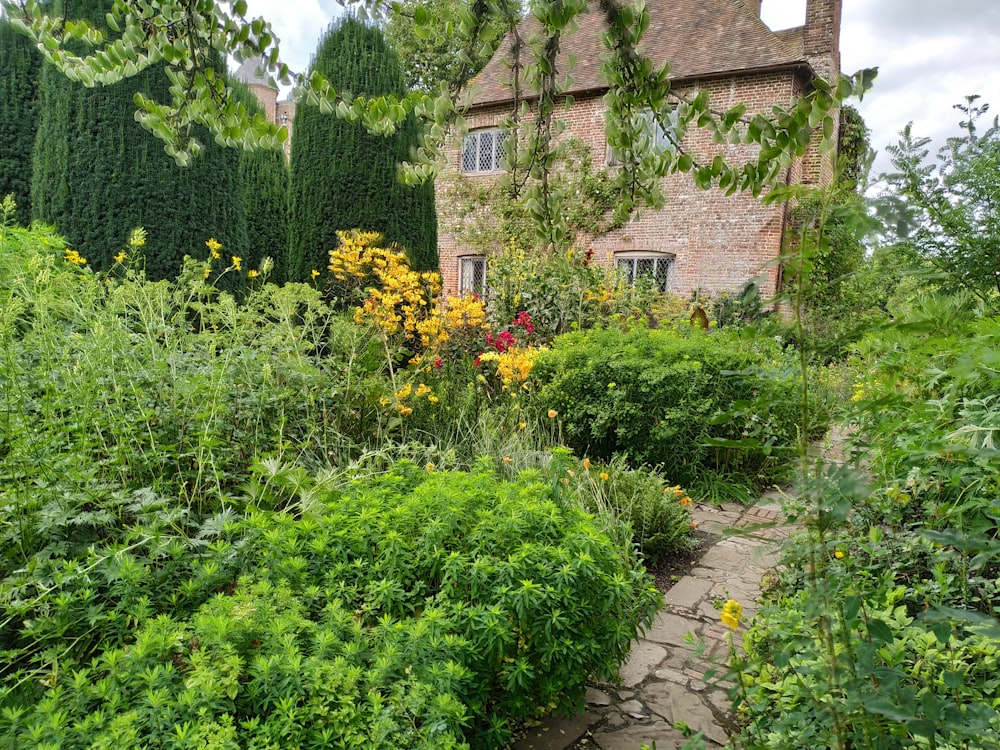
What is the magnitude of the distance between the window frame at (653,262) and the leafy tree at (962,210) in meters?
7.35

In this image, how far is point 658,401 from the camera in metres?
4.75

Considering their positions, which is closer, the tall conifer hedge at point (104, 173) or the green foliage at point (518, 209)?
the tall conifer hedge at point (104, 173)

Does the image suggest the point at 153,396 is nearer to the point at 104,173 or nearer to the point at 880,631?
the point at 880,631

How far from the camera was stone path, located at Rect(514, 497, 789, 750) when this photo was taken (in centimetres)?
208

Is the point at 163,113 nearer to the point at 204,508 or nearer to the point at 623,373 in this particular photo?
the point at 204,508

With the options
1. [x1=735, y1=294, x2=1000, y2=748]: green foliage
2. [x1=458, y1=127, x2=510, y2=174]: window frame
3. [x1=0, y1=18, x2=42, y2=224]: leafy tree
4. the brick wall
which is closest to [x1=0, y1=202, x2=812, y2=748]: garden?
[x1=735, y1=294, x2=1000, y2=748]: green foliage

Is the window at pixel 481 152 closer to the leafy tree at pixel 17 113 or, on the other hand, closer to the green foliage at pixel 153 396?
the leafy tree at pixel 17 113

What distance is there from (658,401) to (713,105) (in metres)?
8.96

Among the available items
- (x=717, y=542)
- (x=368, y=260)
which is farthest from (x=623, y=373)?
(x=368, y=260)

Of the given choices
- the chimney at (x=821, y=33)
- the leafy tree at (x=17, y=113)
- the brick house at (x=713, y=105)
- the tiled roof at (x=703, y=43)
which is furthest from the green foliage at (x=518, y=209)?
the leafy tree at (x=17, y=113)

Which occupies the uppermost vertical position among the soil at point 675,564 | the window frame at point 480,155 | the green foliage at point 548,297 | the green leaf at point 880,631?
the window frame at point 480,155

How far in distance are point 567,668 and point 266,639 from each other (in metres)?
0.85

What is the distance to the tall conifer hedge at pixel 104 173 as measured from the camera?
6176 mm

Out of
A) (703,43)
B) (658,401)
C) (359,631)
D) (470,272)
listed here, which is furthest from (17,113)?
(703,43)
